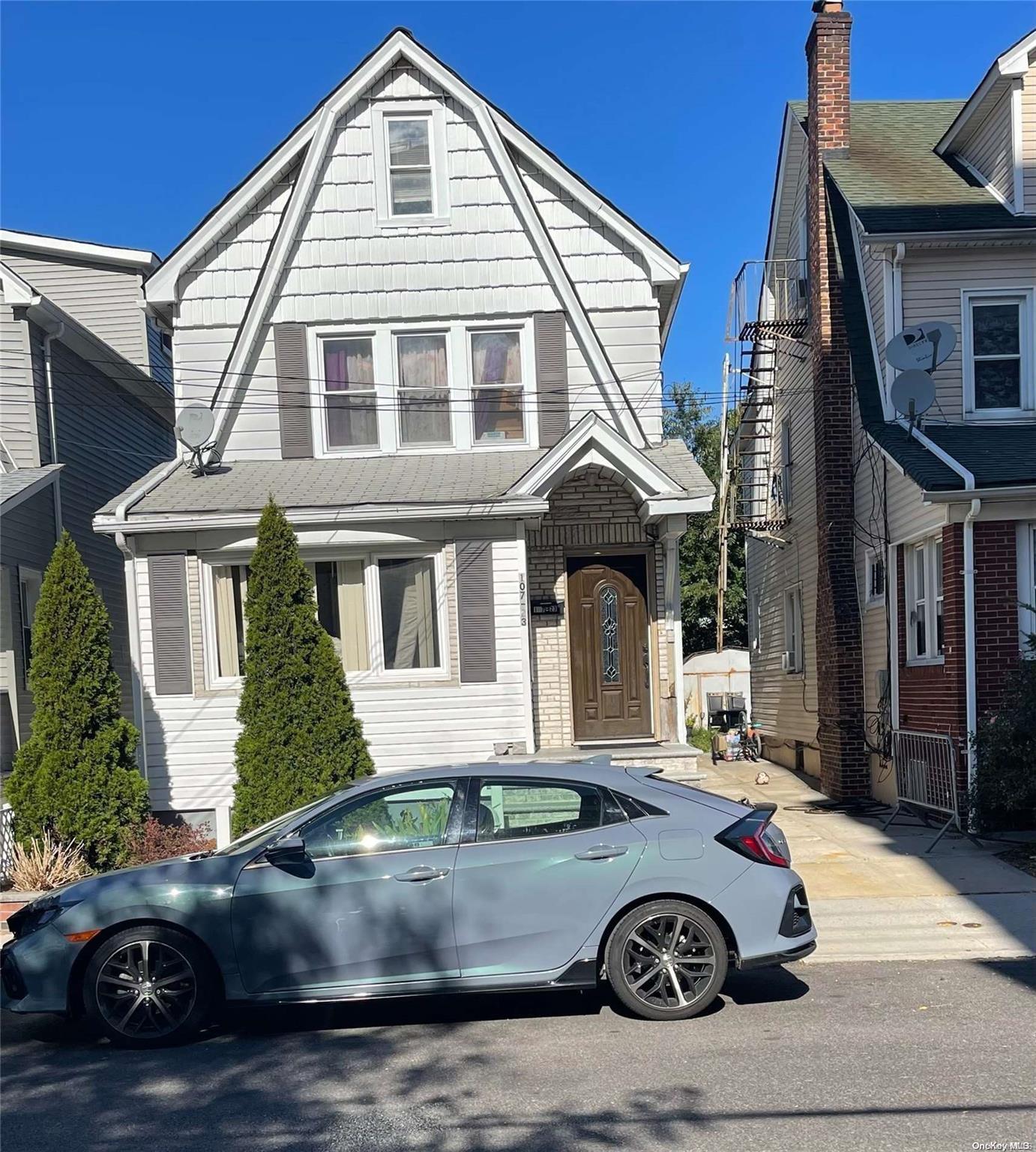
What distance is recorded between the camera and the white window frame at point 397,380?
1358 cm

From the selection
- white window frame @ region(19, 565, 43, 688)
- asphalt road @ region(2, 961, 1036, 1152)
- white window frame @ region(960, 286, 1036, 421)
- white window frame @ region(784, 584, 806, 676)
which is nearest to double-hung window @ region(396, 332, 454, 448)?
white window frame @ region(19, 565, 43, 688)

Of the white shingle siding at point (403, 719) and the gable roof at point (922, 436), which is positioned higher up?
the gable roof at point (922, 436)

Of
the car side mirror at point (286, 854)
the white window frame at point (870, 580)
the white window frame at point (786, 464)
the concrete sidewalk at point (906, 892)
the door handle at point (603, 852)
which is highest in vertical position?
the white window frame at point (786, 464)

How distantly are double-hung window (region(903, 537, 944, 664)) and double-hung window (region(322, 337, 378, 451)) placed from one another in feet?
20.6

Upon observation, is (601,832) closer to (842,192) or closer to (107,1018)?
(107,1018)

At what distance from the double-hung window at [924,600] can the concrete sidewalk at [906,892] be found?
1899mm

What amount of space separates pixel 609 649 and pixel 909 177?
743cm

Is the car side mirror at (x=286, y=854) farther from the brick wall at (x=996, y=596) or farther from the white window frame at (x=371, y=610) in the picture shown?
the brick wall at (x=996, y=596)

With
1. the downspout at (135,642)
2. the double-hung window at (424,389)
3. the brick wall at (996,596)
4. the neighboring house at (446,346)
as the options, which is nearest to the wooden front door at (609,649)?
the neighboring house at (446,346)

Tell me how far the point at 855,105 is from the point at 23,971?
→ 1691cm

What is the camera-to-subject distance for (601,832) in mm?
6543

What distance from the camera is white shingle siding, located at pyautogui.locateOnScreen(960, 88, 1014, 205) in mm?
14227

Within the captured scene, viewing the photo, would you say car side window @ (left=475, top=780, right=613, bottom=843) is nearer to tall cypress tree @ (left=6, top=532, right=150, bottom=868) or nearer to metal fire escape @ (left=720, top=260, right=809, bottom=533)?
tall cypress tree @ (left=6, top=532, right=150, bottom=868)

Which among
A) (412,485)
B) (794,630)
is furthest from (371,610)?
(794,630)
